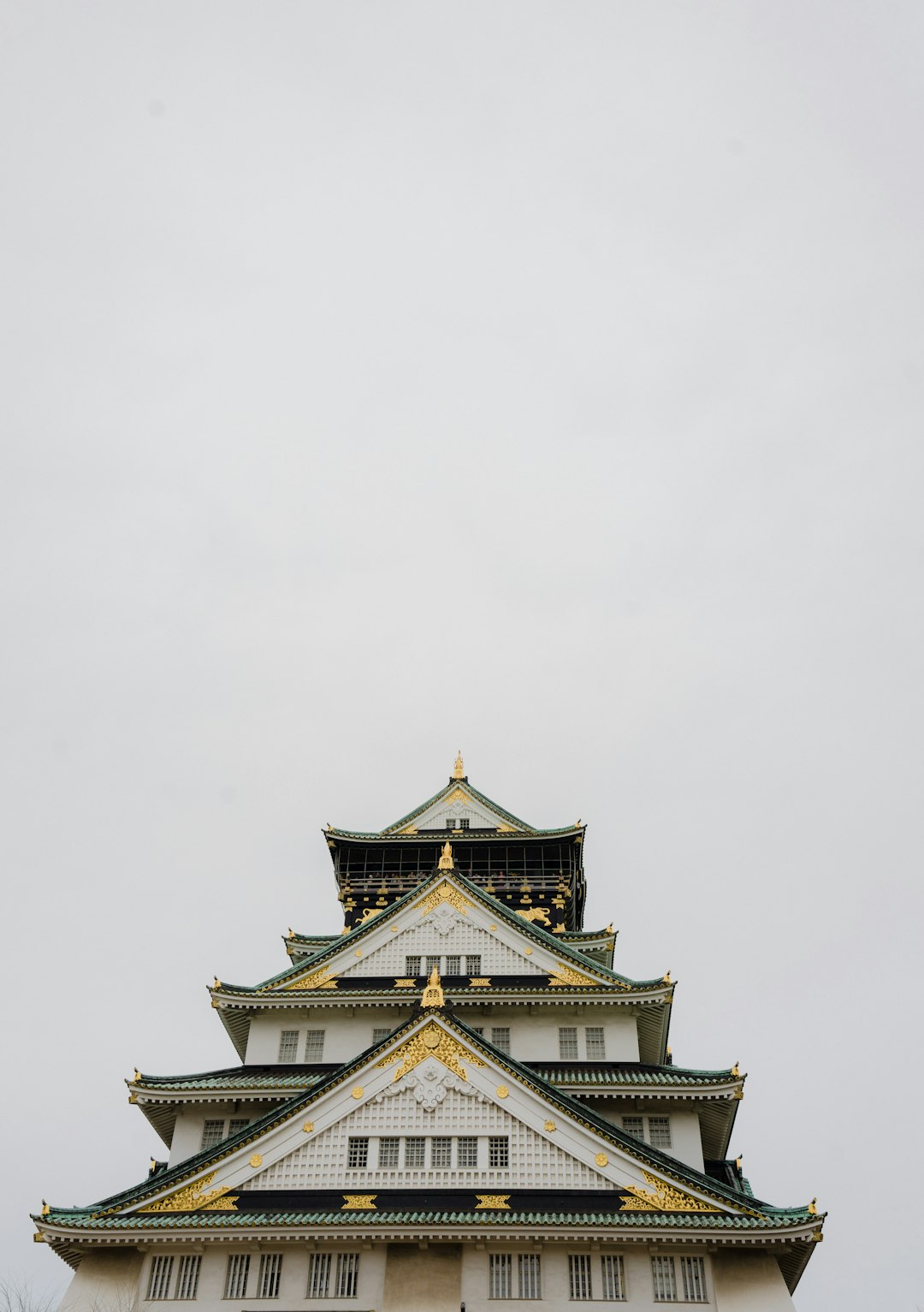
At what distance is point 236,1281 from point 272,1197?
2320mm

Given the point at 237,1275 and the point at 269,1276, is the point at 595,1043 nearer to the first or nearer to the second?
the point at 269,1276

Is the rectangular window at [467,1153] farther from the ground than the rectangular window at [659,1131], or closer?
closer

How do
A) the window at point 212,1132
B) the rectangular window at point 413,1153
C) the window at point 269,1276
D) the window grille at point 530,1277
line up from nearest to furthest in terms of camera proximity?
the window grille at point 530,1277
the window at point 269,1276
the rectangular window at point 413,1153
the window at point 212,1132

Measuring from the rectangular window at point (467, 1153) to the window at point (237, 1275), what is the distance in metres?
6.18

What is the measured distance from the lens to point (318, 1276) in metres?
30.2

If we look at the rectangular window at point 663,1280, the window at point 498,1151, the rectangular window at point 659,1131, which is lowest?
the rectangular window at point 663,1280

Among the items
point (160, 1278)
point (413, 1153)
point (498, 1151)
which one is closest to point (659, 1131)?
point (498, 1151)

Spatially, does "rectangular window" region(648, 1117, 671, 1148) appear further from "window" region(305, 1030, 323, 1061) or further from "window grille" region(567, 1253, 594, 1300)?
"window" region(305, 1030, 323, 1061)

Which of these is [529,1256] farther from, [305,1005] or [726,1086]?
[305,1005]

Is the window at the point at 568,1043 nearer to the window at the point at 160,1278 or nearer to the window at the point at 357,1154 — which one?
the window at the point at 357,1154

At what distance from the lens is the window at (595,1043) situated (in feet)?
126

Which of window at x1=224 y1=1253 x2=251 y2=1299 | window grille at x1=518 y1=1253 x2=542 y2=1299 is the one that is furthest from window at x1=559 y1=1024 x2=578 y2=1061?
window at x1=224 y1=1253 x2=251 y2=1299

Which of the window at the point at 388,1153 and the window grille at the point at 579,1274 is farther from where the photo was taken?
the window at the point at 388,1153

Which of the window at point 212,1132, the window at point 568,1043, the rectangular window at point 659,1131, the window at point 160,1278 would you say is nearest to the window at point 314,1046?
the window at point 212,1132
